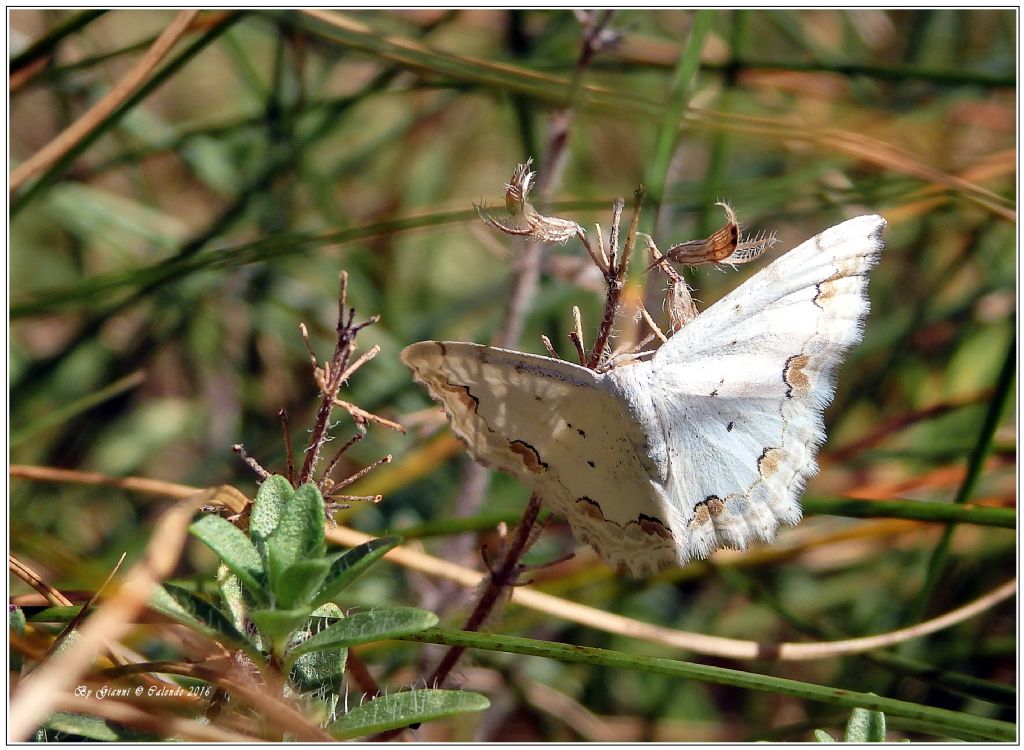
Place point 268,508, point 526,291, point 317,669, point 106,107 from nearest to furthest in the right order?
point 268,508, point 317,669, point 106,107, point 526,291

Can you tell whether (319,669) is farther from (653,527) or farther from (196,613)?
(653,527)

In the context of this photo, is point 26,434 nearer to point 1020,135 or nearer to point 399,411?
point 399,411

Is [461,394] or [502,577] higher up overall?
[461,394]

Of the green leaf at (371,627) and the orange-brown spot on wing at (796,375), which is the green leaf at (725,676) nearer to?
the green leaf at (371,627)

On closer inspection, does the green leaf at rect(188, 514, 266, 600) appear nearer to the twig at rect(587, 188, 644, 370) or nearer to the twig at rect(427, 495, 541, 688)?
the twig at rect(427, 495, 541, 688)

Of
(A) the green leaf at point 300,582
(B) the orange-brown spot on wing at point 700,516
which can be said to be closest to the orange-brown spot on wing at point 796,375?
(B) the orange-brown spot on wing at point 700,516

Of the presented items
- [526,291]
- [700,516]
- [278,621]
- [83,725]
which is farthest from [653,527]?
[526,291]

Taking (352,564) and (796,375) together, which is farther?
(796,375)

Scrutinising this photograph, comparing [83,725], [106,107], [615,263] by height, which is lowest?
[83,725]
